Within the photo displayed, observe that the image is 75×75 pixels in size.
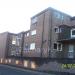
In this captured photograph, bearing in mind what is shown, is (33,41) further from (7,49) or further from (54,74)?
(54,74)

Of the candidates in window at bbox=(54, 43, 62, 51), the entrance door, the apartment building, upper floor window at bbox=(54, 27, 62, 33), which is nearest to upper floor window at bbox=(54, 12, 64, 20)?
the apartment building

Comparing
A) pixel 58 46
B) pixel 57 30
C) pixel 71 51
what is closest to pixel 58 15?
pixel 57 30

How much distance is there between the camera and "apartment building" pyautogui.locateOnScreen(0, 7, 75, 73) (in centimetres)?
3051

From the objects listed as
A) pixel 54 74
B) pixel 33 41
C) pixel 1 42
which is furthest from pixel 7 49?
pixel 54 74

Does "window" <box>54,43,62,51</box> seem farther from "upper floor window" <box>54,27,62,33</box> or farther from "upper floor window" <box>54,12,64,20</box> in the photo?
"upper floor window" <box>54,12,64,20</box>

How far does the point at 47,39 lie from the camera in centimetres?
3331

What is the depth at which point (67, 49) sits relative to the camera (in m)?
31.6

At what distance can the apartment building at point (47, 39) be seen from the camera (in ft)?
100

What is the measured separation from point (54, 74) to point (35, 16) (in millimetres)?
20633

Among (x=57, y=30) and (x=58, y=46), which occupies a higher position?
(x=57, y=30)

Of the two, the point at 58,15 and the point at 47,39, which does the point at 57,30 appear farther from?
the point at 58,15

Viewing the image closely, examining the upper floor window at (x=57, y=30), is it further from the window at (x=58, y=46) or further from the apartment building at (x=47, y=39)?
the window at (x=58, y=46)

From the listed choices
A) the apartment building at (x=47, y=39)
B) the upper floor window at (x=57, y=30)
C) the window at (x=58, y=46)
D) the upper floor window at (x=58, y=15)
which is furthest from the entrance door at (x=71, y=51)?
the upper floor window at (x=58, y=15)

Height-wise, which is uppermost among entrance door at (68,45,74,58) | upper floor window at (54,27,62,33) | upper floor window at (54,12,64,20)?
upper floor window at (54,12,64,20)
